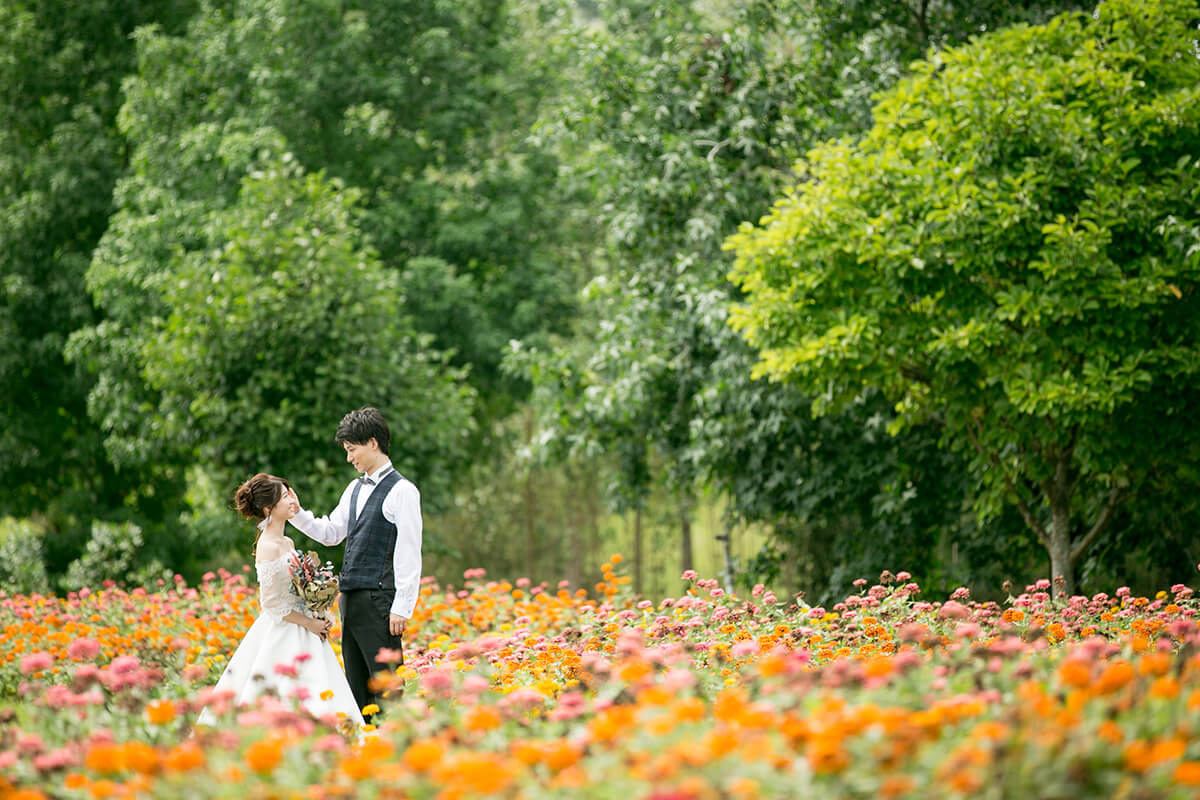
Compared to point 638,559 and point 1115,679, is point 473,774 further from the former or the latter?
point 638,559

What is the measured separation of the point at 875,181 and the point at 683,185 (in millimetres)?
3798

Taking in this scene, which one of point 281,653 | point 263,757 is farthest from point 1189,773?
point 281,653

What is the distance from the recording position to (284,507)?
224 inches

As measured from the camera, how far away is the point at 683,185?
1204 centimetres

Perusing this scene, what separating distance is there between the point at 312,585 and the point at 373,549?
1.14 feet

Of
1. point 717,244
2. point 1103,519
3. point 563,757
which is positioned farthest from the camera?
point 717,244

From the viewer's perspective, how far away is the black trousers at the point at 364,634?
5504 mm

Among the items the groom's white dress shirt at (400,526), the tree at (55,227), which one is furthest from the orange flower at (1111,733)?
the tree at (55,227)

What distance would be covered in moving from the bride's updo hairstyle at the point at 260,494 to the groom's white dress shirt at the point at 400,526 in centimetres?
17

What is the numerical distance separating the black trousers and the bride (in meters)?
0.09

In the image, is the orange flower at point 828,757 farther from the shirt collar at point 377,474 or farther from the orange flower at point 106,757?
the shirt collar at point 377,474

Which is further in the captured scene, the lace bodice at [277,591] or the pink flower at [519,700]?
the lace bodice at [277,591]

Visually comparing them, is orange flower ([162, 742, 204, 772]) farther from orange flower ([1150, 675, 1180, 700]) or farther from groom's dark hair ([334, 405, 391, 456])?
groom's dark hair ([334, 405, 391, 456])

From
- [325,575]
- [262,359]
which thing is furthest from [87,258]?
[325,575]
